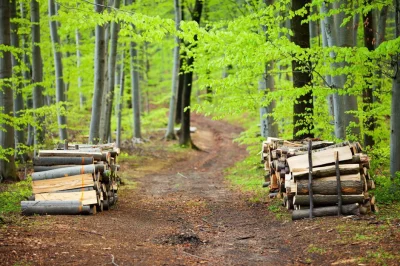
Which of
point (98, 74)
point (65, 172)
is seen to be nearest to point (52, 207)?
point (65, 172)

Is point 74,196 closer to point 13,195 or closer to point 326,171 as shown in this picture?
point 13,195

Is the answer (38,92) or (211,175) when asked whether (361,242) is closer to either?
(211,175)

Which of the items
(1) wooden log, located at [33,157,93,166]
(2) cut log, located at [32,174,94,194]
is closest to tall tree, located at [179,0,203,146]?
(1) wooden log, located at [33,157,93,166]

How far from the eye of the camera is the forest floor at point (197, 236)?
7211mm

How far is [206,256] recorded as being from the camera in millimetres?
7918

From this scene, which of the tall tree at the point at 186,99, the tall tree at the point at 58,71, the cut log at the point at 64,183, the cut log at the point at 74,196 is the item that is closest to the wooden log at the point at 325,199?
the cut log at the point at 74,196

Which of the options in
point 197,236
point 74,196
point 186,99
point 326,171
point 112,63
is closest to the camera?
point 197,236

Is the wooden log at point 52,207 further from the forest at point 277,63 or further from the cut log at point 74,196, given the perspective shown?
the forest at point 277,63

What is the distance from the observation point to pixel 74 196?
10555 millimetres

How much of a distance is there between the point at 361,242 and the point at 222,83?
6827 mm

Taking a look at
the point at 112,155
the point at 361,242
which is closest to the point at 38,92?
the point at 112,155

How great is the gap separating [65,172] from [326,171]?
5845 millimetres

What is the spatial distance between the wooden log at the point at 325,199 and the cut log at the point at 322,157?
2.29 ft

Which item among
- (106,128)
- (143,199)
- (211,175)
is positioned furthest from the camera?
(106,128)
